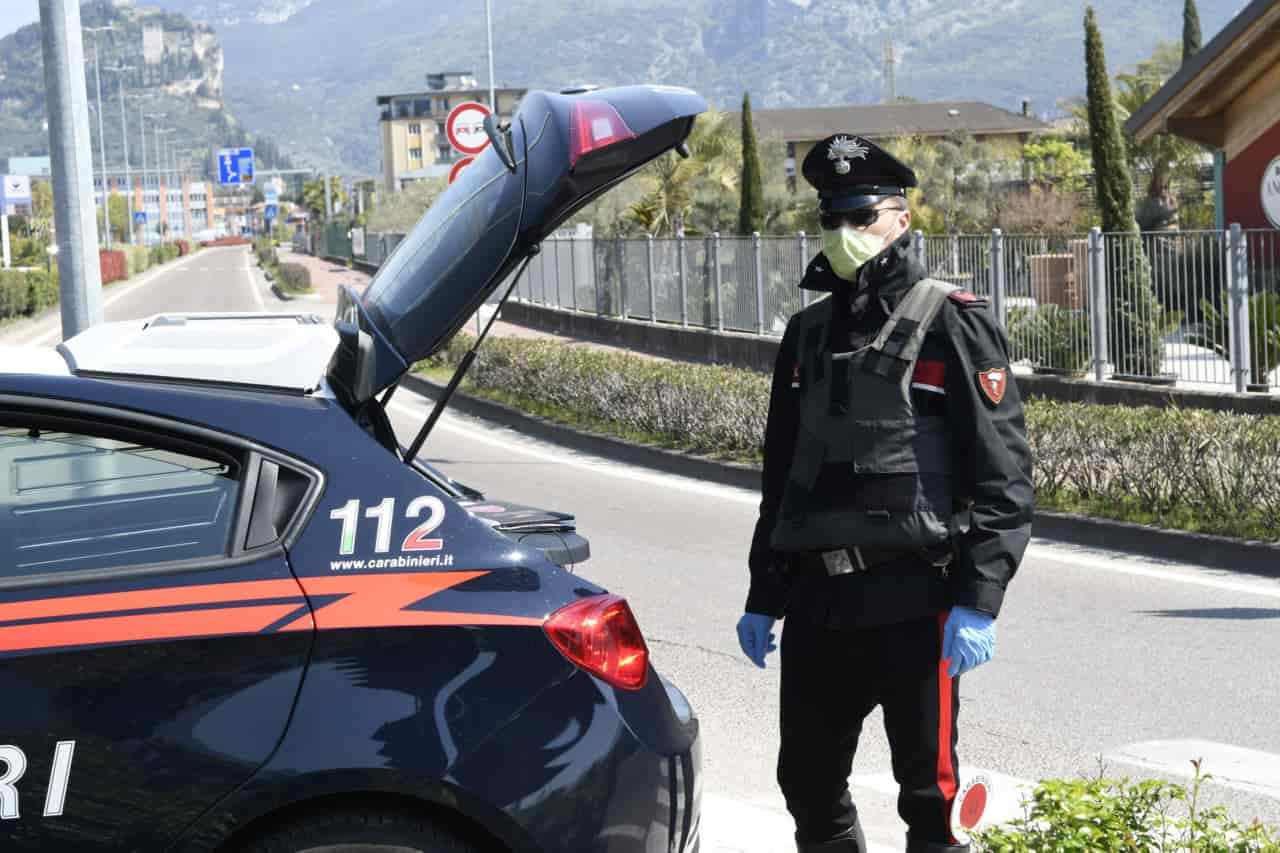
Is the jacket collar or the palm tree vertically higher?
the palm tree

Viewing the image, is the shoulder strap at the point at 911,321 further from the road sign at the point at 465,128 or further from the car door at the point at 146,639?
the road sign at the point at 465,128

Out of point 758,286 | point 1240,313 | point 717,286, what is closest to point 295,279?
point 717,286

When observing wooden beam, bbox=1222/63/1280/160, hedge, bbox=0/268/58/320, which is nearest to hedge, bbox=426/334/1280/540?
wooden beam, bbox=1222/63/1280/160

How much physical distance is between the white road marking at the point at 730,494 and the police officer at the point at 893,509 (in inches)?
228

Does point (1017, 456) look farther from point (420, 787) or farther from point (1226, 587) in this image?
point (1226, 587)

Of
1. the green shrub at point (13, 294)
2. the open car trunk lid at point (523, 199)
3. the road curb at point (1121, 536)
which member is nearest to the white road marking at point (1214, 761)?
the open car trunk lid at point (523, 199)

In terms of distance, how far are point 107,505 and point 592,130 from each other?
134 centimetres

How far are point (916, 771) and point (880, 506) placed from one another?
59 centimetres

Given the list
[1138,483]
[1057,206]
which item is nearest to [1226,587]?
[1138,483]

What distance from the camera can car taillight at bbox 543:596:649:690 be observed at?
133 inches

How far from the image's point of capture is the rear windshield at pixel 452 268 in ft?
12.6

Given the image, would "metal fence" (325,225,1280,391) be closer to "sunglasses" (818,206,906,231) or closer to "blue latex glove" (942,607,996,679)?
"sunglasses" (818,206,906,231)

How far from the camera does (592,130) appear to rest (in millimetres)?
3840

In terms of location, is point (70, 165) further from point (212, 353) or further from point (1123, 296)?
point (1123, 296)
